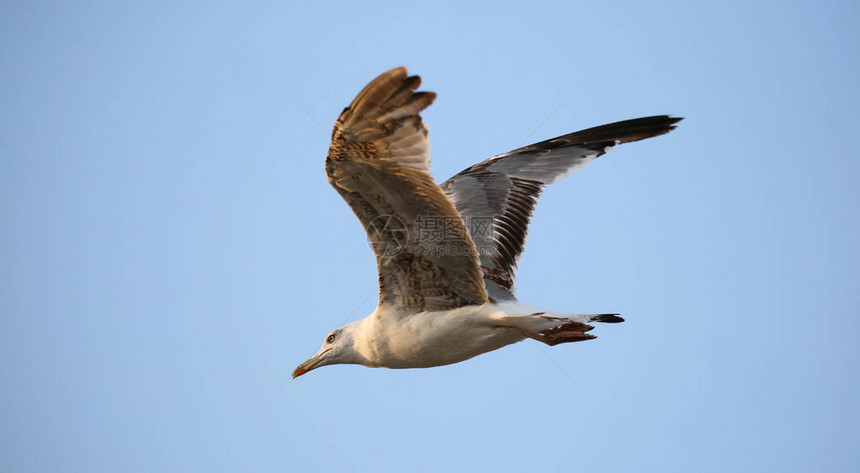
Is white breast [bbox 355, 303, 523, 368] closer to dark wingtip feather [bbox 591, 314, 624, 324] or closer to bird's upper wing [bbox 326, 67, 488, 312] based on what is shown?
bird's upper wing [bbox 326, 67, 488, 312]

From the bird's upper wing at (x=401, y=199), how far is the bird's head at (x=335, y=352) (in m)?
0.78

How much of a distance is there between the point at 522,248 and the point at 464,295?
5.37 ft

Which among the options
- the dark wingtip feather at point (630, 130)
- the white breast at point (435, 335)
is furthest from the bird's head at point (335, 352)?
the dark wingtip feather at point (630, 130)

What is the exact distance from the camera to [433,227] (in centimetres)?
637

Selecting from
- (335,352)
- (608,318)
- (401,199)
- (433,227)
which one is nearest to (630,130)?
(608,318)

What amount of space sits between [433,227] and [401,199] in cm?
45

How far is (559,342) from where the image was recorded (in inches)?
274

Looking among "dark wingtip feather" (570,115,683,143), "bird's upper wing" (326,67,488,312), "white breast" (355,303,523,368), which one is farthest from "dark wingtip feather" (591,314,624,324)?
"dark wingtip feather" (570,115,683,143)

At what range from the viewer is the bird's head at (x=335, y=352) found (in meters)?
7.82

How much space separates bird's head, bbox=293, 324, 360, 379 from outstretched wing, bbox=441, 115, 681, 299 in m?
1.49

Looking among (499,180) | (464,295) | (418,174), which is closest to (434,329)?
(464,295)

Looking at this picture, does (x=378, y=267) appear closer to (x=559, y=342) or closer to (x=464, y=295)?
(x=464, y=295)

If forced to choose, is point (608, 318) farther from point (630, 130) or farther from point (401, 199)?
point (630, 130)

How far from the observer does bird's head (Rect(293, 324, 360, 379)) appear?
25.7 feet
